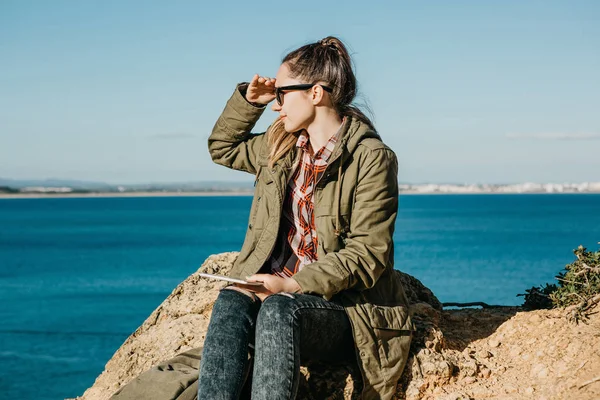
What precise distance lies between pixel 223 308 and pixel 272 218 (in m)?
0.69

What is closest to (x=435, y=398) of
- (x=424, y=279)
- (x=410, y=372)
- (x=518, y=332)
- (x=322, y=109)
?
(x=410, y=372)

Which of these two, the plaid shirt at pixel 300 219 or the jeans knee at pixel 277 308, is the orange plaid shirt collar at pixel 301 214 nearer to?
the plaid shirt at pixel 300 219

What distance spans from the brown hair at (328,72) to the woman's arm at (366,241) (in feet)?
1.42

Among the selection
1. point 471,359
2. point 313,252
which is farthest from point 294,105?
point 471,359

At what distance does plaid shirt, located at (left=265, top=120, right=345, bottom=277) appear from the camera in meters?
4.78

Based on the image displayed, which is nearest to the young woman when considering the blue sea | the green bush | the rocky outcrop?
the rocky outcrop

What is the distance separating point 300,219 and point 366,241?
515mm

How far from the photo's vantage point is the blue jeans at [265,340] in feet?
13.2

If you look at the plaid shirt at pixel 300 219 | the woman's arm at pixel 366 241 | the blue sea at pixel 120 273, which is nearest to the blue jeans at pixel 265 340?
the woman's arm at pixel 366 241

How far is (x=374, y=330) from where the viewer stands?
4.47 metres

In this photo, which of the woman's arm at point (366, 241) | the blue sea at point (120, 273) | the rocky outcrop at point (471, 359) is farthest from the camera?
the blue sea at point (120, 273)

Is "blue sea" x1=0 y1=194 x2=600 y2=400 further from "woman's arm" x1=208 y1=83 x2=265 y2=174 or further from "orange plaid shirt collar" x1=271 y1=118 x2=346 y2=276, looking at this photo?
"orange plaid shirt collar" x1=271 y1=118 x2=346 y2=276

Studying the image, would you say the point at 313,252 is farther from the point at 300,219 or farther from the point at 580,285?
the point at 580,285

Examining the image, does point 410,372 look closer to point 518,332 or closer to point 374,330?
point 374,330
